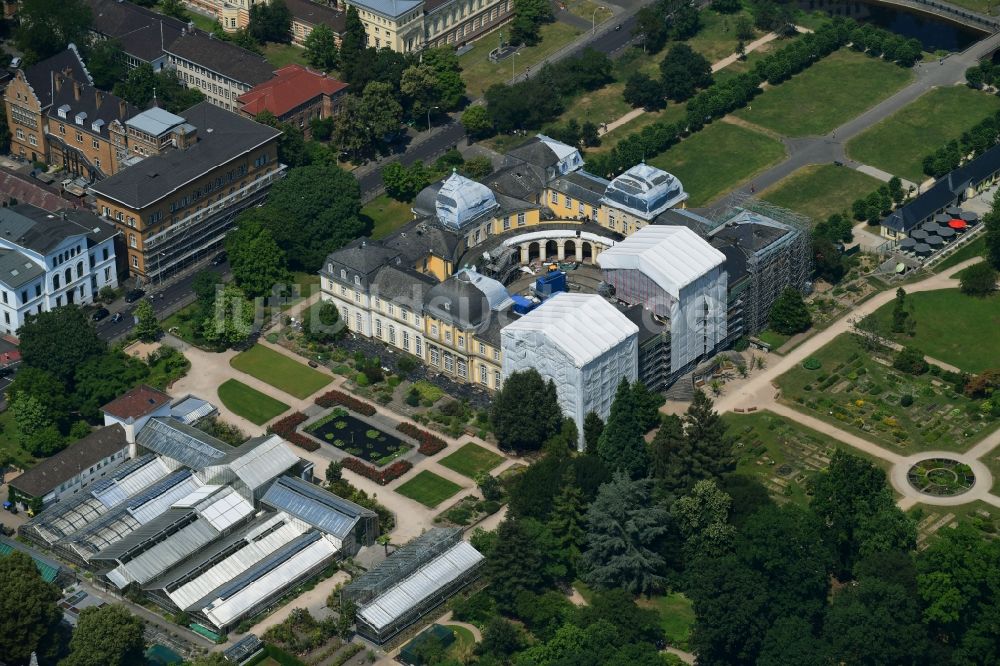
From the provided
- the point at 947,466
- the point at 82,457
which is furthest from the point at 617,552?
the point at 82,457

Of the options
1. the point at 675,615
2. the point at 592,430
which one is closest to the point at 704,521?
the point at 675,615

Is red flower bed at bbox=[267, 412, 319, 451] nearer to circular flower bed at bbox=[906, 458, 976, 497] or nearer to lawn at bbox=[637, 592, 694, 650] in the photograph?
lawn at bbox=[637, 592, 694, 650]

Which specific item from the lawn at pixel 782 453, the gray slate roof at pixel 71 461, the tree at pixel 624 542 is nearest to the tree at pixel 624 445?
the tree at pixel 624 542

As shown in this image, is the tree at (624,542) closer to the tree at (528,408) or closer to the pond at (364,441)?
the tree at (528,408)

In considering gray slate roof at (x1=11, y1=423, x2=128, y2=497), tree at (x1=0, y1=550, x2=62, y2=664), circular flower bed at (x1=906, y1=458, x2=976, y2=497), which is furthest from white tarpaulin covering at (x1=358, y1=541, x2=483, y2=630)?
circular flower bed at (x1=906, y1=458, x2=976, y2=497)

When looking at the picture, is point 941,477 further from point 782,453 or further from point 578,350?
point 578,350

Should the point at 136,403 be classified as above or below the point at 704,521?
above

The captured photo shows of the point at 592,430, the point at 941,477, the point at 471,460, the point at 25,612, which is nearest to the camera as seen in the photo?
the point at 25,612
